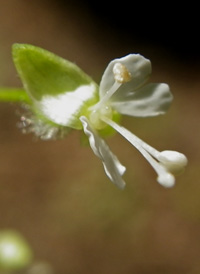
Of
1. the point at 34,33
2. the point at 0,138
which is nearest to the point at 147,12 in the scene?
the point at 34,33

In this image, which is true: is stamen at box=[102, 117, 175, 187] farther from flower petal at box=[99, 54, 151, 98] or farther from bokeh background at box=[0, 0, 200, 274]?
bokeh background at box=[0, 0, 200, 274]

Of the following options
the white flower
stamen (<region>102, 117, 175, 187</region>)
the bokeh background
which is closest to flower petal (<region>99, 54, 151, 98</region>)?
the white flower

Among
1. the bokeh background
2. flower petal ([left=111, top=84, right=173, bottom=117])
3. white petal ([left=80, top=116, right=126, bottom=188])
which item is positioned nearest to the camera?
white petal ([left=80, top=116, right=126, bottom=188])

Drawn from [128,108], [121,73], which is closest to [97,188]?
[128,108]

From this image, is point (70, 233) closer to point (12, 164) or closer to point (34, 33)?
point (12, 164)

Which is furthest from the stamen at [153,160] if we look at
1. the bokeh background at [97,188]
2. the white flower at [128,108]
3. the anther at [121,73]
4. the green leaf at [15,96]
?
the bokeh background at [97,188]

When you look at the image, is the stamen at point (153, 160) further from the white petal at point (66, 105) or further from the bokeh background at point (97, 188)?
the bokeh background at point (97, 188)

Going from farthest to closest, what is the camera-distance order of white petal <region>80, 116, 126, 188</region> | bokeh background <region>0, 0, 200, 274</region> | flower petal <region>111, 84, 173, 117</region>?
bokeh background <region>0, 0, 200, 274</region> → flower petal <region>111, 84, 173, 117</region> → white petal <region>80, 116, 126, 188</region>
